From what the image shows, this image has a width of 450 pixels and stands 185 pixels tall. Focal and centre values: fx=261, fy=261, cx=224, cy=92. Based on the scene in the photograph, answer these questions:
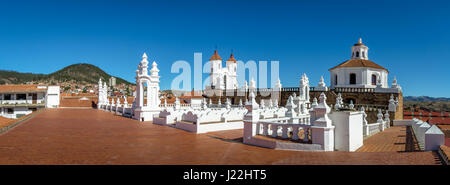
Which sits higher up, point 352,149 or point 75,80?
point 75,80

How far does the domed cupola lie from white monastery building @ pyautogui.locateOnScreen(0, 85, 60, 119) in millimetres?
48546

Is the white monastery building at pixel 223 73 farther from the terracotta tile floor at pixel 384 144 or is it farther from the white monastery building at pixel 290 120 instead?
the terracotta tile floor at pixel 384 144

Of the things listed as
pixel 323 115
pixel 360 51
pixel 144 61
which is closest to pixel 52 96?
pixel 144 61

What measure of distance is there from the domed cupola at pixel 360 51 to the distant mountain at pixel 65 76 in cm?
9871

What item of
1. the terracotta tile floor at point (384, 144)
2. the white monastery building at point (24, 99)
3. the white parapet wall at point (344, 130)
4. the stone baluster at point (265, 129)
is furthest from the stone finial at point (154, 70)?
the white monastery building at point (24, 99)

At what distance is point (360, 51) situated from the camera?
42.1 metres

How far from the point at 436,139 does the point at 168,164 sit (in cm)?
665

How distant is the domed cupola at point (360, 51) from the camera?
42.2m

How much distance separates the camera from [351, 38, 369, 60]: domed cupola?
138 ft

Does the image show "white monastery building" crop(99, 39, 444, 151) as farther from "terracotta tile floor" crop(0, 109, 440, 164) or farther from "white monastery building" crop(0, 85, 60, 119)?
"white monastery building" crop(0, 85, 60, 119)
